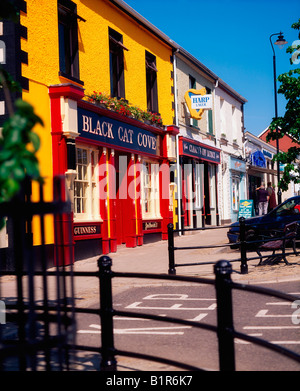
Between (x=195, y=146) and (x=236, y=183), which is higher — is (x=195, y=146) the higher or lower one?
the higher one

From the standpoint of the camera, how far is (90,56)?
14.6 m

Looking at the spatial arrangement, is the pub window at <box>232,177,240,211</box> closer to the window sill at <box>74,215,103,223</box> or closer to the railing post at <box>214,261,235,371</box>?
the window sill at <box>74,215,103,223</box>

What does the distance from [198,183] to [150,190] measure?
5.35 meters

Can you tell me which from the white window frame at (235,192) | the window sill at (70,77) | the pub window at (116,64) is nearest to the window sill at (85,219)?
the window sill at (70,77)

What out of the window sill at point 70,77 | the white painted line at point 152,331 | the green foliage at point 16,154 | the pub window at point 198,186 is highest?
the window sill at point 70,77

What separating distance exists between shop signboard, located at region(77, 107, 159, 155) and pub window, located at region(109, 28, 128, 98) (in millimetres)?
1167

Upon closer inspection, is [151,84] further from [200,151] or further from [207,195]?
[207,195]

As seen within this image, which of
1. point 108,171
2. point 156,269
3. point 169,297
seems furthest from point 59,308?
point 108,171

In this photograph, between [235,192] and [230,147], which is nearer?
[230,147]

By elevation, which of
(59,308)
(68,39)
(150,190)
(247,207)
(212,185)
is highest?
(68,39)

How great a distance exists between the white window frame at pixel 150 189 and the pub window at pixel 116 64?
2727 millimetres

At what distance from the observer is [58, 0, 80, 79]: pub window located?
531 inches

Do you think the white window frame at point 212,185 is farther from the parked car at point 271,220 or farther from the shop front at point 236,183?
the parked car at point 271,220

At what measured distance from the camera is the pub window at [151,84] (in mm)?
18841
